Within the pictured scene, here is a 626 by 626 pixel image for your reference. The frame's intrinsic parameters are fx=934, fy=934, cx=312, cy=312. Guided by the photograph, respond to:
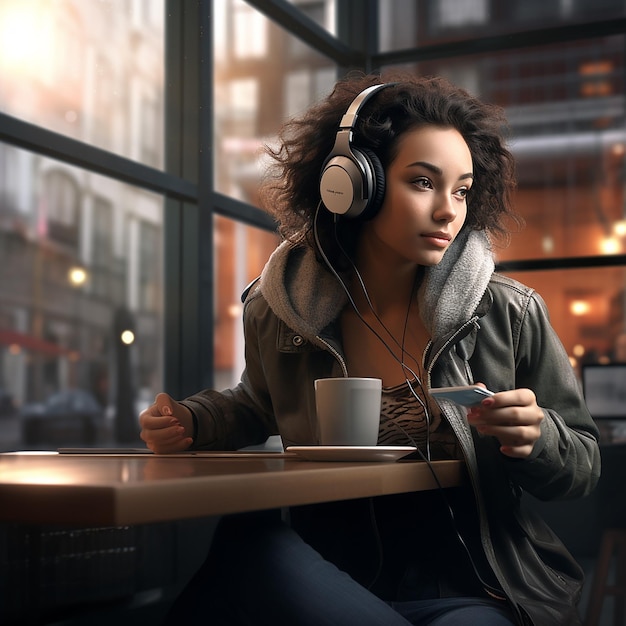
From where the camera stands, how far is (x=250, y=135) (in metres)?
3.07

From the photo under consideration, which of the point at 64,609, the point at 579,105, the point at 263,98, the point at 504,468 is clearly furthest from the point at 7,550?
the point at 579,105

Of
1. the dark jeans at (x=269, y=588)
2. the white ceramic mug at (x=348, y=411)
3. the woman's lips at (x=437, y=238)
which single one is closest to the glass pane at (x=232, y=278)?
the woman's lips at (x=437, y=238)

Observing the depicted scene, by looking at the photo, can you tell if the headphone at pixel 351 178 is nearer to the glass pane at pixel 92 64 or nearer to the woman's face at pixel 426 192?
the woman's face at pixel 426 192

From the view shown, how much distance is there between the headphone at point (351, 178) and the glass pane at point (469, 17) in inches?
61.2

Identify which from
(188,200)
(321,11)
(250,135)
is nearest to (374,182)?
(188,200)

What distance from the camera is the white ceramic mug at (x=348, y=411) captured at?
4.06 feet

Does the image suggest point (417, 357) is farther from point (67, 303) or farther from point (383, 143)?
point (67, 303)

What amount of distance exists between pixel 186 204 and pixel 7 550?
102 centimetres

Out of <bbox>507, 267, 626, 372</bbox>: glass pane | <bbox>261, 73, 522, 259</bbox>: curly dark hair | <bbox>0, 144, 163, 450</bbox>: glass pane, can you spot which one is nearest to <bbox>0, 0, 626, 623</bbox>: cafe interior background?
<bbox>507, 267, 626, 372</bbox>: glass pane

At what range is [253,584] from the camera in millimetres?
1064

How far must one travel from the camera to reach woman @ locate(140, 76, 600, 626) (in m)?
1.34

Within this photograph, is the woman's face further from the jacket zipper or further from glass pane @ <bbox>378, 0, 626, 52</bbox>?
glass pane @ <bbox>378, 0, 626, 52</bbox>

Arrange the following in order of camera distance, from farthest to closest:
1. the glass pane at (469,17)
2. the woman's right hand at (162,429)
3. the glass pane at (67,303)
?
the glass pane at (67,303) < the glass pane at (469,17) < the woman's right hand at (162,429)

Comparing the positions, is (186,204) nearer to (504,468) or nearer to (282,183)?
(282,183)
